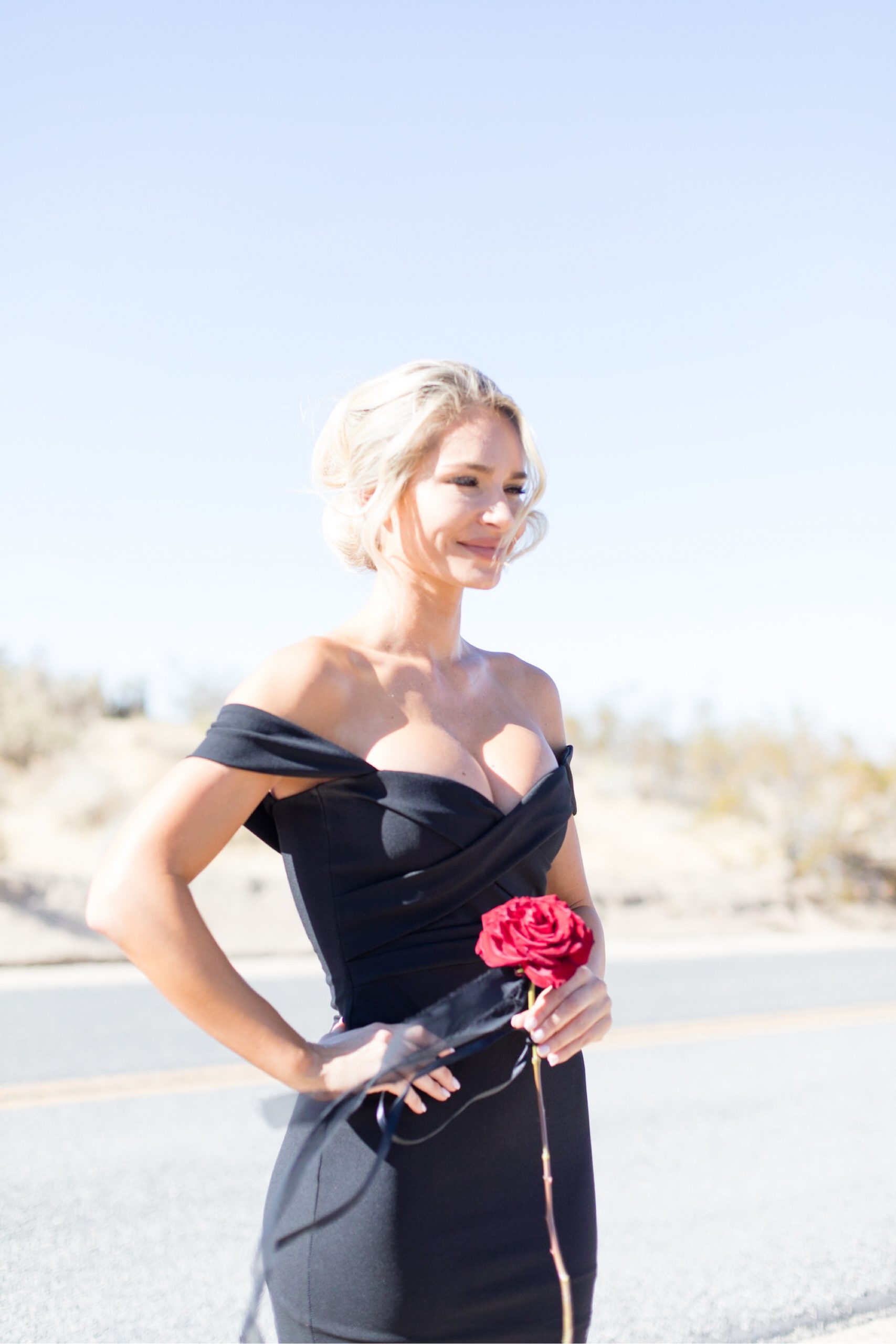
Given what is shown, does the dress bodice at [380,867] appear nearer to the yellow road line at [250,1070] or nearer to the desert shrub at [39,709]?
the yellow road line at [250,1070]

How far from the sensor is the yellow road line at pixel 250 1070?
5785 millimetres

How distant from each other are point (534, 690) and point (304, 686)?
1.93ft

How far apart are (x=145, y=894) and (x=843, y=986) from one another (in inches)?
377

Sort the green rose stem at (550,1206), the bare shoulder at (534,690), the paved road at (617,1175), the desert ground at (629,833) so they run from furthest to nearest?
the desert ground at (629,833)
the paved road at (617,1175)
the bare shoulder at (534,690)
the green rose stem at (550,1206)

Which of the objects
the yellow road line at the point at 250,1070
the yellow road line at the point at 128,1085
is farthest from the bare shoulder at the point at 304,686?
the yellow road line at the point at 128,1085

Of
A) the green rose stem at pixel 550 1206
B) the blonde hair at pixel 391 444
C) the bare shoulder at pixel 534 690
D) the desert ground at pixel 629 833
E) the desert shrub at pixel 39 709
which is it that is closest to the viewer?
the green rose stem at pixel 550 1206

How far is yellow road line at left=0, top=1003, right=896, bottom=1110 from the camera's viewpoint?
5.79 m

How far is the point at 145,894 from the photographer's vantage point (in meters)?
1.56

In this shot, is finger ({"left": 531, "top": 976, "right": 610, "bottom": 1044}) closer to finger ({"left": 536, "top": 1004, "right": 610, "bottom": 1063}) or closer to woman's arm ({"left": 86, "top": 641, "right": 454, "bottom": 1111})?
finger ({"left": 536, "top": 1004, "right": 610, "bottom": 1063})

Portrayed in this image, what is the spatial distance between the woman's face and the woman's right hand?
0.70m

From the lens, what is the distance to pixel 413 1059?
153 centimetres

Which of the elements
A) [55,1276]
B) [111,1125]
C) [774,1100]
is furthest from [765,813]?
[55,1276]

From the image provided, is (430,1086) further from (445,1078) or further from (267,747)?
(267,747)

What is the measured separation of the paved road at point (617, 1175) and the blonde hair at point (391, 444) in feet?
2.95
